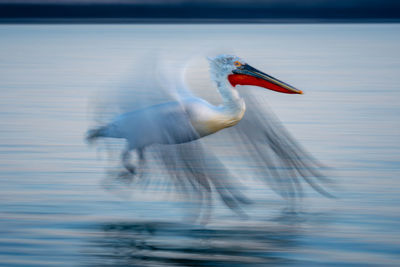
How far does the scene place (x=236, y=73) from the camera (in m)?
5.28

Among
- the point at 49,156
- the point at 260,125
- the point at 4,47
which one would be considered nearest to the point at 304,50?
the point at 4,47

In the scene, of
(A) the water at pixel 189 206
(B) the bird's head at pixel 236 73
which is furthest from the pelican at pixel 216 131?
(A) the water at pixel 189 206

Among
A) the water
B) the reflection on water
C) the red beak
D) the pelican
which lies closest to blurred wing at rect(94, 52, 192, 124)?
the pelican

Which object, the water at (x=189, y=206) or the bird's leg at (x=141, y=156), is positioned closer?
the water at (x=189, y=206)

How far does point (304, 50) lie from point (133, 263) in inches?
720

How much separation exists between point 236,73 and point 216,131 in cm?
44

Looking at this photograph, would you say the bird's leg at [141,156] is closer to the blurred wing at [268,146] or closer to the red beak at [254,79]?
the blurred wing at [268,146]

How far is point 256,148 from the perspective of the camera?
17.1 feet

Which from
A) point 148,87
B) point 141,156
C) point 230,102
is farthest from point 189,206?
point 148,87

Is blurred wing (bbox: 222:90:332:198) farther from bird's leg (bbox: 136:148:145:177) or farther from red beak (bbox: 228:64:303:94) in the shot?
bird's leg (bbox: 136:148:145:177)

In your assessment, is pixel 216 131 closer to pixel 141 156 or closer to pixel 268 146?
pixel 268 146

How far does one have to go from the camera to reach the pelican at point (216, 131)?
4.90m

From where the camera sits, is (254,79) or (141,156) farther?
(254,79)

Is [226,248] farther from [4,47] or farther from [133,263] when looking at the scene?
[4,47]
